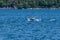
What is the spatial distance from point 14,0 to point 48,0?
17196 millimetres

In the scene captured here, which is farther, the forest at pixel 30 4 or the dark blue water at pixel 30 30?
the forest at pixel 30 4

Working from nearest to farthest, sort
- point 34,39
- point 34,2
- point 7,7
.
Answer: point 34,39 < point 7,7 < point 34,2

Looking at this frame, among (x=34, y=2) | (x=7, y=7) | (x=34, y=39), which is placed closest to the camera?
(x=34, y=39)

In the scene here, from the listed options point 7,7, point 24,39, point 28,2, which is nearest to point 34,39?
point 24,39

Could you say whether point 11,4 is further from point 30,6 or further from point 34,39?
point 34,39

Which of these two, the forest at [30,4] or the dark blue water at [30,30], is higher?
the dark blue water at [30,30]

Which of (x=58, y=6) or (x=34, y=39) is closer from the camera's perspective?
(x=34, y=39)

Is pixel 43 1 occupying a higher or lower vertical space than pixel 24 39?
lower

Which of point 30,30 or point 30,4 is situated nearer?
point 30,30

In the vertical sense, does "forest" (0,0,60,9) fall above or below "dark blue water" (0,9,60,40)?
below

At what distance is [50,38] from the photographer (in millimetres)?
36781

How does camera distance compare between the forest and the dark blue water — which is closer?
the dark blue water

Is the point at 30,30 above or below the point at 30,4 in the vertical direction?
above

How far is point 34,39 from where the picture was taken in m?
36.1
